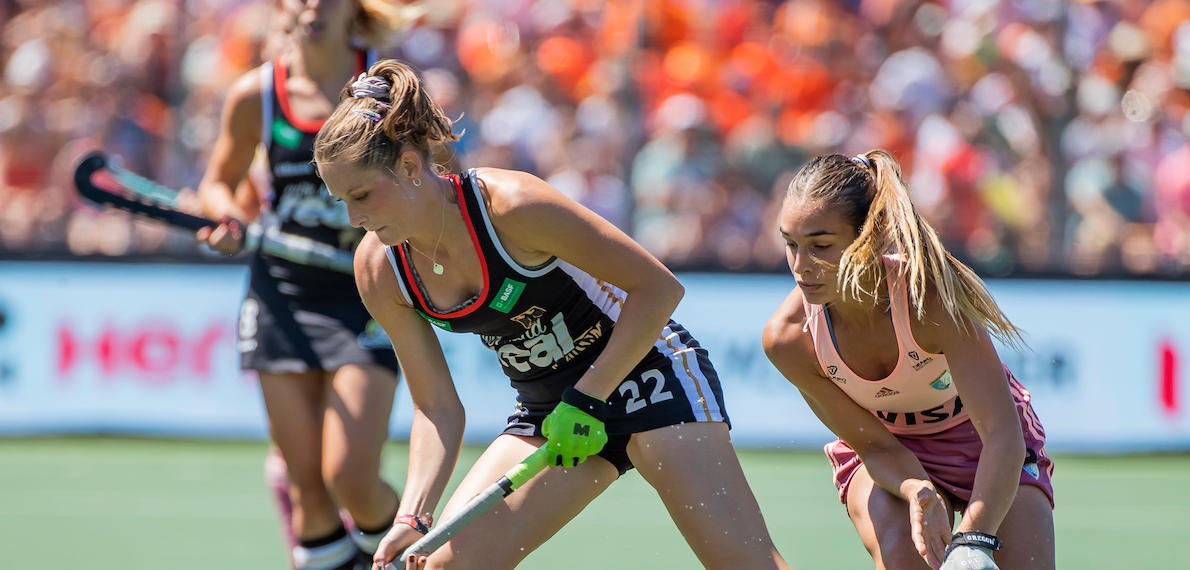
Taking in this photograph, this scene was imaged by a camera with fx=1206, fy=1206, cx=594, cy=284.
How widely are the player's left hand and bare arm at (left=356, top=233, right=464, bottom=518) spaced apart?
3.61ft

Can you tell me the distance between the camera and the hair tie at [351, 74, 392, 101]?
2.79 meters

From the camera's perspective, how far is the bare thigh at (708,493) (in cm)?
277

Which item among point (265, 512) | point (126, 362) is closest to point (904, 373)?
point (265, 512)

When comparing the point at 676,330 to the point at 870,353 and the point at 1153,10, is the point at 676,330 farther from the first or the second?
the point at 1153,10

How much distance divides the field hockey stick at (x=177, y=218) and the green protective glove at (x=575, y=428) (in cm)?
131

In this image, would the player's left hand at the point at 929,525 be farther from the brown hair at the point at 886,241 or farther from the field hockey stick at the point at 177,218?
the field hockey stick at the point at 177,218

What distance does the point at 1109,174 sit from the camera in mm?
7211

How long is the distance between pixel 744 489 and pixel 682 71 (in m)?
5.34

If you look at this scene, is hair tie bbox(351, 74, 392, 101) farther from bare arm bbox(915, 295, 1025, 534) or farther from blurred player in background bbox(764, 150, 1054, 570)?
bare arm bbox(915, 295, 1025, 534)

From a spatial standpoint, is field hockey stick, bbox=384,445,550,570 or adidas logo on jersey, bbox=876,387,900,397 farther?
adidas logo on jersey, bbox=876,387,900,397

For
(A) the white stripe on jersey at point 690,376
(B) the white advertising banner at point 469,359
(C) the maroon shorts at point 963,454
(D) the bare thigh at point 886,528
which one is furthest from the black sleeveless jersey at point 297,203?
(B) the white advertising banner at point 469,359

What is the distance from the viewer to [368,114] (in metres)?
2.73

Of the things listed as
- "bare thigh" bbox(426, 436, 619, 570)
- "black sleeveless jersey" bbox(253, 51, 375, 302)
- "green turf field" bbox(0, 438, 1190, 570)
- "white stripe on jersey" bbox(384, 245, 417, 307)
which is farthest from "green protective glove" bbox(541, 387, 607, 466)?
"green turf field" bbox(0, 438, 1190, 570)

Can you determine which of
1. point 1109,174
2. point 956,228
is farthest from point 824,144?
point 1109,174
